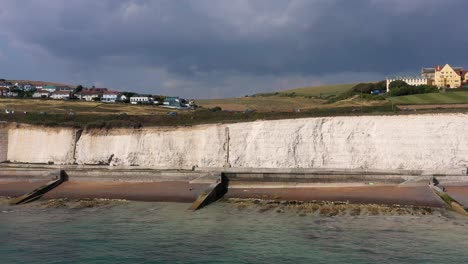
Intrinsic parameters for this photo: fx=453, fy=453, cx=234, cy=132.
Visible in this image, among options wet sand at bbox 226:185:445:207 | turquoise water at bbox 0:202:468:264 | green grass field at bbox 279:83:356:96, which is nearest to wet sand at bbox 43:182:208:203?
wet sand at bbox 226:185:445:207

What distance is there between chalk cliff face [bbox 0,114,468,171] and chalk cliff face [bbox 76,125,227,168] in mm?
65

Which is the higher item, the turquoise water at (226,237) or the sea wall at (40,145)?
the sea wall at (40,145)

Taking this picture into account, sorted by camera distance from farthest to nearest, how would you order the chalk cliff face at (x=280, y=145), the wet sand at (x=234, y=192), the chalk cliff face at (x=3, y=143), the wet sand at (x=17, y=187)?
the chalk cliff face at (x=3, y=143) < the wet sand at (x=17, y=187) < the chalk cliff face at (x=280, y=145) < the wet sand at (x=234, y=192)

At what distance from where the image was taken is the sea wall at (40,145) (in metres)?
33.2

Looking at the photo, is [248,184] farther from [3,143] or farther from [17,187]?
[3,143]

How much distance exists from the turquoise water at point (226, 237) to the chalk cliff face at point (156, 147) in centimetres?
918

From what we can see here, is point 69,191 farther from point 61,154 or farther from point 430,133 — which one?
point 430,133

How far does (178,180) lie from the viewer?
26.4m

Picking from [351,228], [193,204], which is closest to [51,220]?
[193,204]

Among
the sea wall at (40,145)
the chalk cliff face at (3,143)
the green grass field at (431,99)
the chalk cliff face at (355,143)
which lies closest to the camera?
the chalk cliff face at (355,143)

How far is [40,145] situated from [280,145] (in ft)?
60.4

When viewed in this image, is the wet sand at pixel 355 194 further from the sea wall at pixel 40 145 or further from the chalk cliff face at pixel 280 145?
the sea wall at pixel 40 145

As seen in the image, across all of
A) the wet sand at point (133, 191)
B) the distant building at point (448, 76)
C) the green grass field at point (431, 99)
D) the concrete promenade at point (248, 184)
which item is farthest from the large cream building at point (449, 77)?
the wet sand at point (133, 191)

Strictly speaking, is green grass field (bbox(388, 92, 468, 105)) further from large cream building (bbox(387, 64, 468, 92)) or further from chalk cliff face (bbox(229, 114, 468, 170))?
large cream building (bbox(387, 64, 468, 92))
